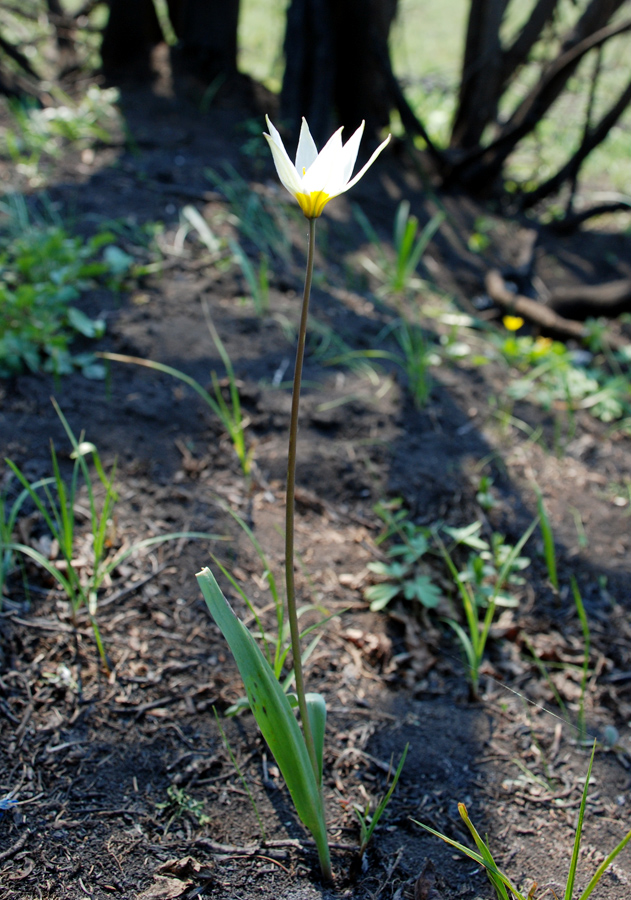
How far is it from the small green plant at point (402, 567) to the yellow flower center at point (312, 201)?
120cm

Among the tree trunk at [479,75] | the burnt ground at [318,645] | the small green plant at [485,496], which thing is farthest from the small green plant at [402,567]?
the tree trunk at [479,75]

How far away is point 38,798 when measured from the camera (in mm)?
1367

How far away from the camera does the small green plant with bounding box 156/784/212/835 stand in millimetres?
1395

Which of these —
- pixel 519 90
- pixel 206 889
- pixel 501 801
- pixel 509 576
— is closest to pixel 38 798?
pixel 206 889

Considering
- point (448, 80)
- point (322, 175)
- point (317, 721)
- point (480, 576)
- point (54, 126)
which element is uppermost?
point (448, 80)

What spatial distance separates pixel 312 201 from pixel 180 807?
1271 millimetres

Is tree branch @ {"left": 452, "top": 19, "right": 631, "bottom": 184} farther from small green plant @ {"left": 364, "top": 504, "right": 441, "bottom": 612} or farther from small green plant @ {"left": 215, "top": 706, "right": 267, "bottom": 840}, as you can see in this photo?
small green plant @ {"left": 215, "top": 706, "right": 267, "bottom": 840}

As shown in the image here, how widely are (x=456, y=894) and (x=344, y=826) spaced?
10.3 inches

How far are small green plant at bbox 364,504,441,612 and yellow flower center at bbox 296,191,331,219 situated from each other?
1.20 m

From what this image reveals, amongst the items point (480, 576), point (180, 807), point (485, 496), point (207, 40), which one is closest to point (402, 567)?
point (480, 576)

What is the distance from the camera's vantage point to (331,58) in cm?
421

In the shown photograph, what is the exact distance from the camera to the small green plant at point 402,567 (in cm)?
190

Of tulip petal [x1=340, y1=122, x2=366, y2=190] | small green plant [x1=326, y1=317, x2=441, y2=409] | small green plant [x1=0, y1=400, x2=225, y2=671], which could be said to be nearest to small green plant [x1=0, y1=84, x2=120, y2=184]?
small green plant [x1=326, y1=317, x2=441, y2=409]

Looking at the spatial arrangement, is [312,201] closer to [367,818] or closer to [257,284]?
[367,818]
